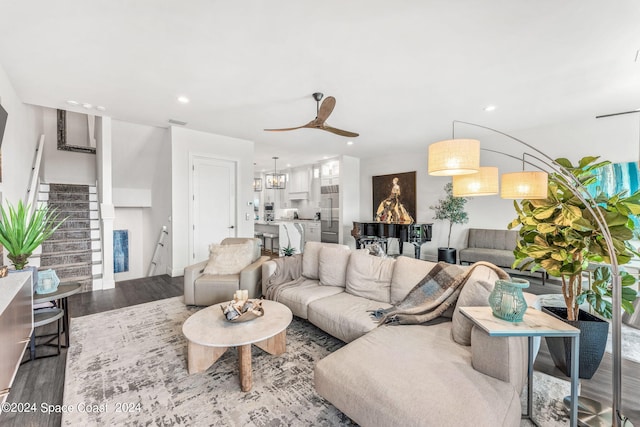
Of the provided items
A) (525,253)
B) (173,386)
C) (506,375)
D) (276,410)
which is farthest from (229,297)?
(525,253)

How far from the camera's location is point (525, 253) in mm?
2068

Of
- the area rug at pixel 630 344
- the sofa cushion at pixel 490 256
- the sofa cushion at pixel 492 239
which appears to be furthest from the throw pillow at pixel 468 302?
the sofa cushion at pixel 492 239

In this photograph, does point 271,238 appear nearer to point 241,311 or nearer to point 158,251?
point 158,251

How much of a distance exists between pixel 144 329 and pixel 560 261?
3.64 metres

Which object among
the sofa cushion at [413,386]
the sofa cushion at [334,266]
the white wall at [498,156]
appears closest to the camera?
the sofa cushion at [413,386]

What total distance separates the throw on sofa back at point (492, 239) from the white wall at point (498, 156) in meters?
0.23

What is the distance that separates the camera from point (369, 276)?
273 centimetres

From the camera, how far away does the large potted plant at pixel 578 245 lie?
5.58ft

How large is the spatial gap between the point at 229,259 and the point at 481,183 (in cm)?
290

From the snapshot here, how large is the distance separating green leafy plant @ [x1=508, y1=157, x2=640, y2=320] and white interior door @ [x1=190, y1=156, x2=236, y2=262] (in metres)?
4.63

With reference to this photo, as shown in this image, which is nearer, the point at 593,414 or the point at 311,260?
the point at 593,414

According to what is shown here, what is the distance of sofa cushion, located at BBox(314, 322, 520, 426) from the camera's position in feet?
3.92

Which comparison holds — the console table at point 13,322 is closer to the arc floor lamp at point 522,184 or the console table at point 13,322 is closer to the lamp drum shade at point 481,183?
the arc floor lamp at point 522,184

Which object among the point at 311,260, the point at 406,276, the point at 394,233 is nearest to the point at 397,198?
the point at 394,233
